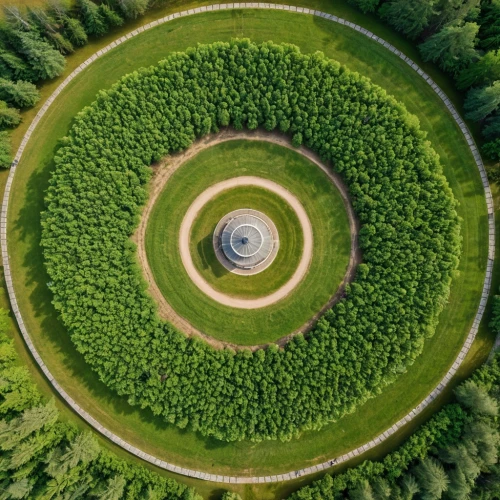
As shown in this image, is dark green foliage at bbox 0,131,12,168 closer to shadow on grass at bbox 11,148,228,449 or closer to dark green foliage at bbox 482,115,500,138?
shadow on grass at bbox 11,148,228,449

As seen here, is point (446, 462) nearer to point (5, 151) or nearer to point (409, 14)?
point (409, 14)

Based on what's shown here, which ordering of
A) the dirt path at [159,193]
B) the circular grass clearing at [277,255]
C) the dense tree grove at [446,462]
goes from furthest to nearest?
1. the circular grass clearing at [277,255]
2. the dirt path at [159,193]
3. the dense tree grove at [446,462]

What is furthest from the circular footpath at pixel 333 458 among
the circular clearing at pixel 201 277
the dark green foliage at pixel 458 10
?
the circular clearing at pixel 201 277

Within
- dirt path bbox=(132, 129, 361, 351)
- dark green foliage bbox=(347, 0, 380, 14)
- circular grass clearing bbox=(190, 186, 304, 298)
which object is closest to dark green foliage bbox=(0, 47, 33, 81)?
dirt path bbox=(132, 129, 361, 351)

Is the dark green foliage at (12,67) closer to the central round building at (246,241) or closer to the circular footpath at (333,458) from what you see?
the circular footpath at (333,458)

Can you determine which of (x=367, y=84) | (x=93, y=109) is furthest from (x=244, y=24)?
(x=93, y=109)

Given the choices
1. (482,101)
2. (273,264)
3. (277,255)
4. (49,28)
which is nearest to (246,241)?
(277,255)
